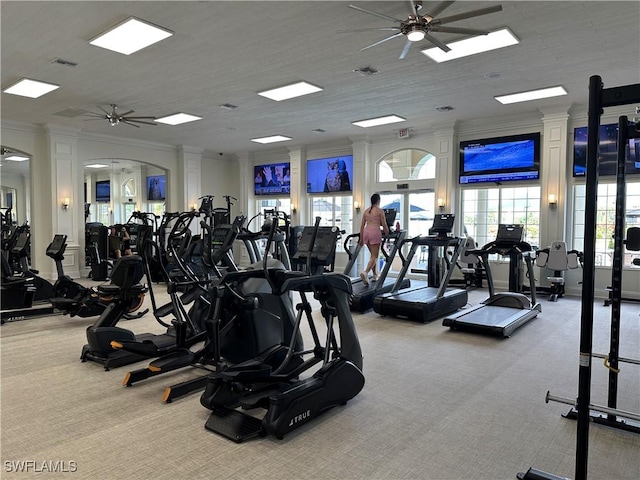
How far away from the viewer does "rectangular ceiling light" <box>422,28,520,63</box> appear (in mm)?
4988

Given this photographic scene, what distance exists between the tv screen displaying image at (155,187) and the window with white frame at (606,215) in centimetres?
1236

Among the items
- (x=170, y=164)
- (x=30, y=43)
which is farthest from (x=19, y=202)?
(x=30, y=43)

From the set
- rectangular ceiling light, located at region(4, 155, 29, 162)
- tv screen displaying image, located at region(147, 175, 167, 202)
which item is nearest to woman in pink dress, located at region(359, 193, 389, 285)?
tv screen displaying image, located at region(147, 175, 167, 202)

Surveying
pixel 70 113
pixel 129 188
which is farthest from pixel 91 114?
pixel 129 188

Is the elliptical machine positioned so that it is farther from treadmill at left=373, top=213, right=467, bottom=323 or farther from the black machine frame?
treadmill at left=373, top=213, right=467, bottom=323

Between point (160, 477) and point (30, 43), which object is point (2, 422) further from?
point (30, 43)

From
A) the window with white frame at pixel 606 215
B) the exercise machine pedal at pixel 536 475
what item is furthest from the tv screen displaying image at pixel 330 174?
the exercise machine pedal at pixel 536 475

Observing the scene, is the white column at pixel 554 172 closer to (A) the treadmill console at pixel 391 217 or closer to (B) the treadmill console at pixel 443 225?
(B) the treadmill console at pixel 443 225

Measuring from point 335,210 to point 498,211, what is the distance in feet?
13.8

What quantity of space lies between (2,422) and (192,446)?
144 centimetres

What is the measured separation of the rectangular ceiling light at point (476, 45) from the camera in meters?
4.99

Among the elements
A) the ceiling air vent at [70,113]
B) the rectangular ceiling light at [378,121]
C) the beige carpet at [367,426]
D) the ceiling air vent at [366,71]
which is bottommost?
the beige carpet at [367,426]

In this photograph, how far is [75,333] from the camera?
546cm

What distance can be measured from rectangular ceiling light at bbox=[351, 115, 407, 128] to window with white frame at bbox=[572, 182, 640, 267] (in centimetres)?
361
